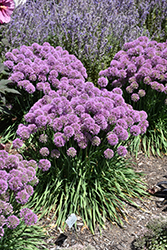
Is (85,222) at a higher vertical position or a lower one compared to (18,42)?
lower

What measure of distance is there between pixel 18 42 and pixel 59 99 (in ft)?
6.26

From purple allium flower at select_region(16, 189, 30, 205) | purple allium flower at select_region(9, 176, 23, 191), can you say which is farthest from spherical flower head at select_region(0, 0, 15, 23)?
purple allium flower at select_region(16, 189, 30, 205)

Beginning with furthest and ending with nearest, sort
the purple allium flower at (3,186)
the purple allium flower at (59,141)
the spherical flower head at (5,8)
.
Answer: the purple allium flower at (59,141), the spherical flower head at (5,8), the purple allium flower at (3,186)

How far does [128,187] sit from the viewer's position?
3182 millimetres

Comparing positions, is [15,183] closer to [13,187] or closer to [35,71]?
[13,187]

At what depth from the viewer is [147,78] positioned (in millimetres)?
3566

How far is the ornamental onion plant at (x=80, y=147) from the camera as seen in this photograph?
2.46m

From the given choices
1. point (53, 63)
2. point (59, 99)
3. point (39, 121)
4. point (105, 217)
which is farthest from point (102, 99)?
point (105, 217)

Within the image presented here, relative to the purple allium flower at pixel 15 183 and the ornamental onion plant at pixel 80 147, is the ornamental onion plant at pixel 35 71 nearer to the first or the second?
the ornamental onion plant at pixel 80 147

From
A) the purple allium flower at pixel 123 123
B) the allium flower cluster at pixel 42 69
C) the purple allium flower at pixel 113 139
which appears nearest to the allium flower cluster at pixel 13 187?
the purple allium flower at pixel 113 139

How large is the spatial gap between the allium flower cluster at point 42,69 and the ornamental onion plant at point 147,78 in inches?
21.1

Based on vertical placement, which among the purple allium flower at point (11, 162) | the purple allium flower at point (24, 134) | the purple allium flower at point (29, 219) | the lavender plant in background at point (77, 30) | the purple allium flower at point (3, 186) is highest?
the lavender plant in background at point (77, 30)

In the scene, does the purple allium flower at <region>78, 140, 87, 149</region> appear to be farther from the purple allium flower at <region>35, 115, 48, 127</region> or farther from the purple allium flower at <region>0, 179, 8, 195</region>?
the purple allium flower at <region>0, 179, 8, 195</region>

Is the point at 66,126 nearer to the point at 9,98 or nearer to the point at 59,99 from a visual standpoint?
the point at 59,99
